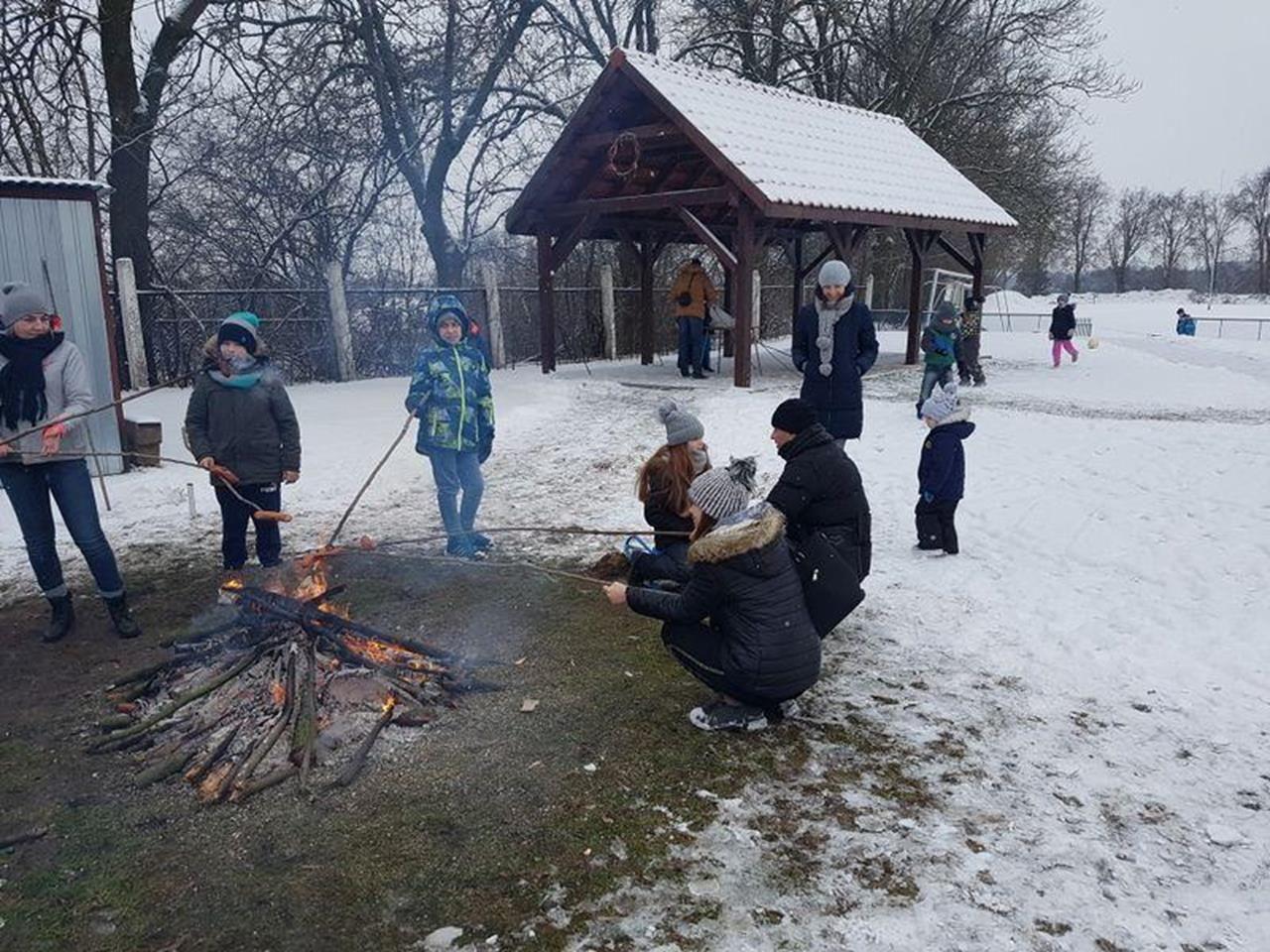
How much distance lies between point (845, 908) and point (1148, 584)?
3.97 meters

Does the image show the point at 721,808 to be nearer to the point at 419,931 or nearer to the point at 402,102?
the point at 419,931

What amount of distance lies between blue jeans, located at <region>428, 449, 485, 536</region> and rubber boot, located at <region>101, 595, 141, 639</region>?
1894 mm

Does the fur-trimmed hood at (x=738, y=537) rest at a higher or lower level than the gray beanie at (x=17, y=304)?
lower

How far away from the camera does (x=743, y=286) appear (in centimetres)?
1259

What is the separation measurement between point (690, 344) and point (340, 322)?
575 centimetres

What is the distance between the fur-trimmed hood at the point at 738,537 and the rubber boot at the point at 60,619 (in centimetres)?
369

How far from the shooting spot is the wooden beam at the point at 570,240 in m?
14.3

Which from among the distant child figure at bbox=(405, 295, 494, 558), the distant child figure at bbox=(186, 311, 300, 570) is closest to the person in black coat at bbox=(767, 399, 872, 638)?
the distant child figure at bbox=(405, 295, 494, 558)

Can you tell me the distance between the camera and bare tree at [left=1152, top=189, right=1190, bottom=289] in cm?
7850

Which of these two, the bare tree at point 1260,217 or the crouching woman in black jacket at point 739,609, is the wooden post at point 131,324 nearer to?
the crouching woman in black jacket at point 739,609

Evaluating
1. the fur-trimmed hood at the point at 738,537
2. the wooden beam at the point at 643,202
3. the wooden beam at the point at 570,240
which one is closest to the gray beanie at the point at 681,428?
the fur-trimmed hood at the point at 738,537

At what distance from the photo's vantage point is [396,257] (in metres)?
20.9

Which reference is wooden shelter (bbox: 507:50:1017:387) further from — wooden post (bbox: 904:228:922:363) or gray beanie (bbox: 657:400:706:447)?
gray beanie (bbox: 657:400:706:447)

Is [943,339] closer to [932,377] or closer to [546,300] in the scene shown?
[932,377]
